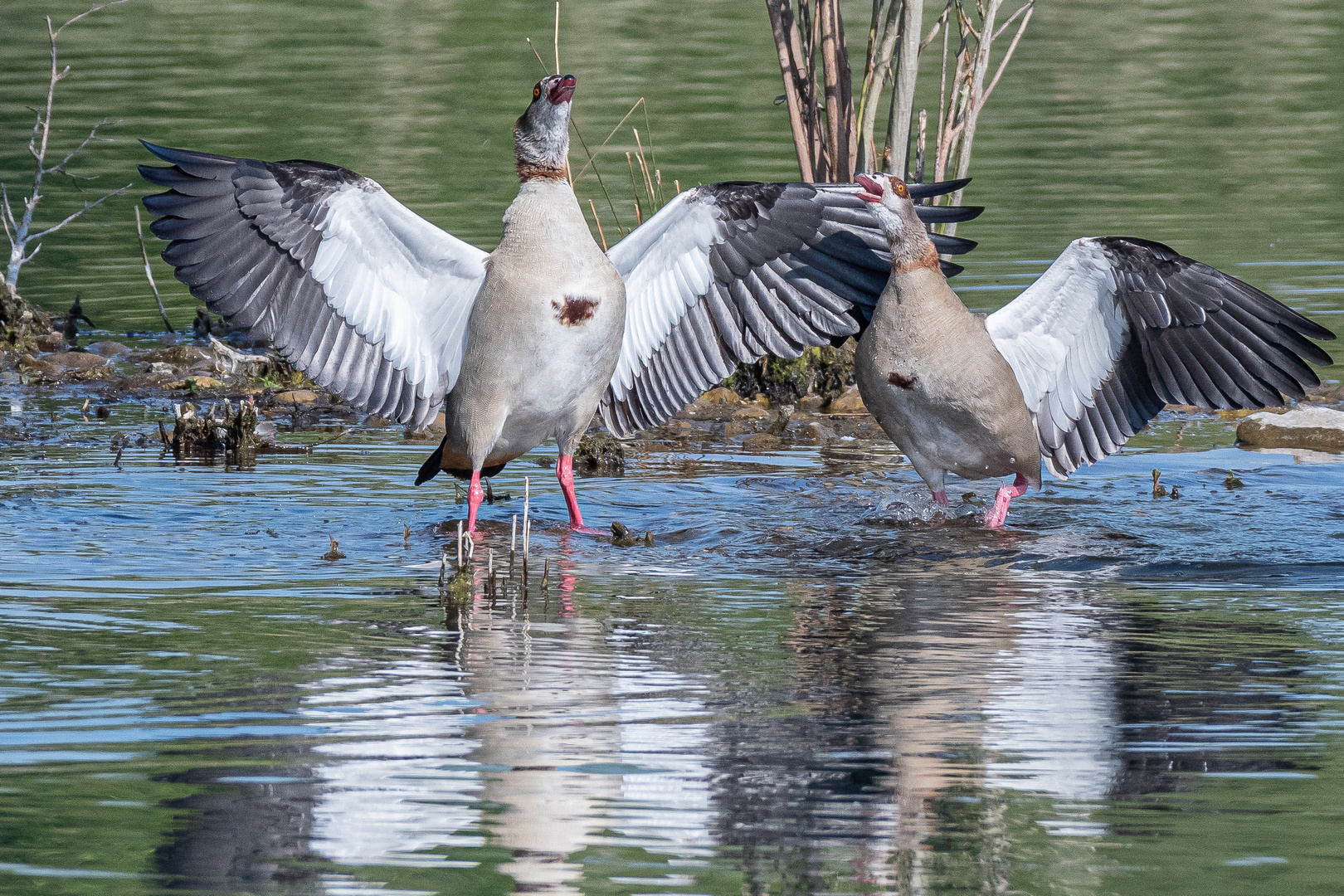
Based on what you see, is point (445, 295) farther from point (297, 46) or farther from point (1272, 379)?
point (297, 46)

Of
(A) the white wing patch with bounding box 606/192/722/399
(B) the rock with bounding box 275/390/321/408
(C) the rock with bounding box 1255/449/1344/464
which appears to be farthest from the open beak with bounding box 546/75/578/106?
(C) the rock with bounding box 1255/449/1344/464

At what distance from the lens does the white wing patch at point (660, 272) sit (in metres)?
8.38

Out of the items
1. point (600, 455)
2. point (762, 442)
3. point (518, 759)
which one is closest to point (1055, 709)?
point (518, 759)

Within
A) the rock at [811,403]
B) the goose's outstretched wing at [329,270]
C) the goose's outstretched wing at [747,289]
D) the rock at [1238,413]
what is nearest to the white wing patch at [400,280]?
the goose's outstretched wing at [329,270]

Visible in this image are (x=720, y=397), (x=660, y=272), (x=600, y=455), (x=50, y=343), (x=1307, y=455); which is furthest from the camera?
(x=50, y=343)

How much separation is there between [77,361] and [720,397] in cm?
456

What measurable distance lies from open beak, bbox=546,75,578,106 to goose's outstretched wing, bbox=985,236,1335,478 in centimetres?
232

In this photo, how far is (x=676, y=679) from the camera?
5531 millimetres

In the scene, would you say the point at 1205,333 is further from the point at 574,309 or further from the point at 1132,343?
the point at 574,309

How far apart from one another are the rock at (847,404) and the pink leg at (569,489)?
2.95 meters

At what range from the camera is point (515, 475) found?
376 inches

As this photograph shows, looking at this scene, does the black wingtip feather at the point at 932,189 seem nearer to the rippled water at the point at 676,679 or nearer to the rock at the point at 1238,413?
the rippled water at the point at 676,679

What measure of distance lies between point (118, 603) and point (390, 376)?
7.33 feet

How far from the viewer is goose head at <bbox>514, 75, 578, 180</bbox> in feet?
25.8
